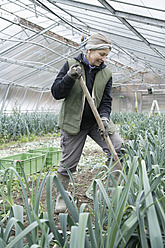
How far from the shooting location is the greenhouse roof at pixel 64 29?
18.7ft

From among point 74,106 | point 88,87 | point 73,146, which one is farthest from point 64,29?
point 73,146

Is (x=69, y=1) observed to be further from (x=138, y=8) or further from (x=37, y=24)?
(x=37, y=24)

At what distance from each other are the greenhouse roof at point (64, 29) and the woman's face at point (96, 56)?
39 cm

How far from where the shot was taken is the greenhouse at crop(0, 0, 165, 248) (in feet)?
3.61

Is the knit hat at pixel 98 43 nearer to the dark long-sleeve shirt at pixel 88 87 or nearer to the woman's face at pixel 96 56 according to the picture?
the woman's face at pixel 96 56

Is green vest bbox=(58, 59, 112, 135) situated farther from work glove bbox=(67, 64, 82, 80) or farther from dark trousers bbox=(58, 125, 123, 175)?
work glove bbox=(67, 64, 82, 80)

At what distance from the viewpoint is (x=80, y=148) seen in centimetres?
242

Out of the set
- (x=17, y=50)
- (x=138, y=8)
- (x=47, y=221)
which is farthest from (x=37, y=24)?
(x=47, y=221)

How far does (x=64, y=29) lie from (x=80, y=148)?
11187 millimetres

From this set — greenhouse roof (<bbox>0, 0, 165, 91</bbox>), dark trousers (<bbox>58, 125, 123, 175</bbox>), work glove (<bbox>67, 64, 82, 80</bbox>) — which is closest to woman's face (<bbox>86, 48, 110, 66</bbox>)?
work glove (<bbox>67, 64, 82, 80</bbox>)

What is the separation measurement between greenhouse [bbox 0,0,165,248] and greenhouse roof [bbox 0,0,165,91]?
1.7 inches

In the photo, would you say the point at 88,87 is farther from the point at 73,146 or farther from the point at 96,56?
the point at 73,146

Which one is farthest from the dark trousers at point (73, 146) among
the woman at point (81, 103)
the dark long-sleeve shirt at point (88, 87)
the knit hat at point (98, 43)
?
the knit hat at point (98, 43)

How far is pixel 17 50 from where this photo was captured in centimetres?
1341
